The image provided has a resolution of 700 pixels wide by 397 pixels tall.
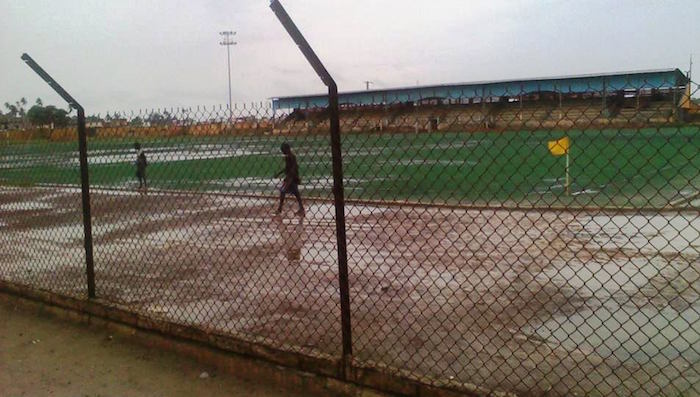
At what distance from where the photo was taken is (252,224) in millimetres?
12023

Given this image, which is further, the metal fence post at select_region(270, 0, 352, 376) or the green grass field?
the green grass field

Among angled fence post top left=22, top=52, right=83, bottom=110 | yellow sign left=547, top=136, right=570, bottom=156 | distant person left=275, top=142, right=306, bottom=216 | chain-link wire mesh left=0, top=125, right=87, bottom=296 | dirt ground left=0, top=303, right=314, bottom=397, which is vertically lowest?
dirt ground left=0, top=303, right=314, bottom=397

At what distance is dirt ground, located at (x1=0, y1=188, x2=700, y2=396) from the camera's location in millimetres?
4535

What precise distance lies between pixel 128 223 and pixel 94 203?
A: 4455mm

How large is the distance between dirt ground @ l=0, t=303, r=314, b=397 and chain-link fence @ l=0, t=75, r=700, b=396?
402 mm

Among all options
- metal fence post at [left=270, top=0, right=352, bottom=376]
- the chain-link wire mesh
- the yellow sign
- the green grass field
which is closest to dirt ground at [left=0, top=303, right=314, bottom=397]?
metal fence post at [left=270, top=0, right=352, bottom=376]

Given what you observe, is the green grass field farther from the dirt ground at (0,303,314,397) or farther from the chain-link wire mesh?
the dirt ground at (0,303,314,397)

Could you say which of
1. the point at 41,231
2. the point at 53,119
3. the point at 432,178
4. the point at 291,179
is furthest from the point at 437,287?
the point at 432,178

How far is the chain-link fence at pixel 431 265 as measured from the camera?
4.37 metres

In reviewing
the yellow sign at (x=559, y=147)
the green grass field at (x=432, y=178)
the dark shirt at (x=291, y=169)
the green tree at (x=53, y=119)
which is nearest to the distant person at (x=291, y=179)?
the dark shirt at (x=291, y=169)

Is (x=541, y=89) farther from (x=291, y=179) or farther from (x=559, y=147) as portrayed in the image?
(x=291, y=179)

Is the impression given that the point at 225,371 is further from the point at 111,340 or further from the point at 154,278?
the point at 154,278

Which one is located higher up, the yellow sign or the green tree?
the green tree

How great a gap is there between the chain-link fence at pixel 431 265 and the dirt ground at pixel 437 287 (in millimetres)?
29
